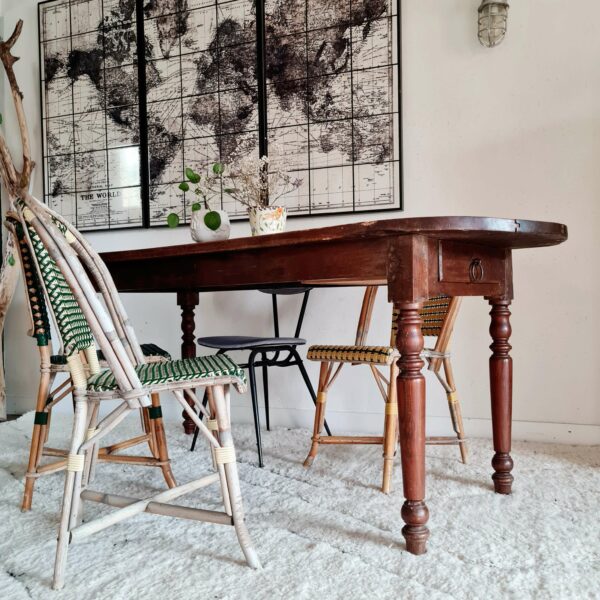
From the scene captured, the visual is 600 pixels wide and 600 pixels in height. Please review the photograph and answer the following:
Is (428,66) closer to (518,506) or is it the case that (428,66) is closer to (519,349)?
(519,349)

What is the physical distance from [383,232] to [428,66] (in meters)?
1.70

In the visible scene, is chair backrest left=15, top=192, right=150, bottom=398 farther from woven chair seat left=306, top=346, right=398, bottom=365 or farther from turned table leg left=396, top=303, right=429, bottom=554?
woven chair seat left=306, top=346, right=398, bottom=365

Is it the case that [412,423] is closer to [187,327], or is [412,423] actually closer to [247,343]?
[247,343]

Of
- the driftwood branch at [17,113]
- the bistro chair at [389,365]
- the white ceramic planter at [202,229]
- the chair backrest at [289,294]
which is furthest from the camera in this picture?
the driftwood branch at [17,113]

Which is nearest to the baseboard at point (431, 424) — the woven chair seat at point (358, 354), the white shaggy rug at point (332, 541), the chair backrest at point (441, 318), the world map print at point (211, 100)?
the white shaggy rug at point (332, 541)

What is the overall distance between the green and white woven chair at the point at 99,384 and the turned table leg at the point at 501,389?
34.8 inches

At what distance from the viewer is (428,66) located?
9.05ft

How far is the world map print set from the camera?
285 centimetres

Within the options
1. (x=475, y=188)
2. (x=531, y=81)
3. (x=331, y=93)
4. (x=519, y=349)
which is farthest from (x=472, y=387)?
(x=331, y=93)

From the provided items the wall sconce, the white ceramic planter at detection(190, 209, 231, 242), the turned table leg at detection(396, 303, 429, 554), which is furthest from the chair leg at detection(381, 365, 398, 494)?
the wall sconce

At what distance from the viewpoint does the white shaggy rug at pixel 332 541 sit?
1268mm

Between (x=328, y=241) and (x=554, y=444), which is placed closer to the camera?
→ (x=328, y=241)

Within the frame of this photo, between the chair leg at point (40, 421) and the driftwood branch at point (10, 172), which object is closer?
the chair leg at point (40, 421)

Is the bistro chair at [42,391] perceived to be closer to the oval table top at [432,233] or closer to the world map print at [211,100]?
the oval table top at [432,233]
